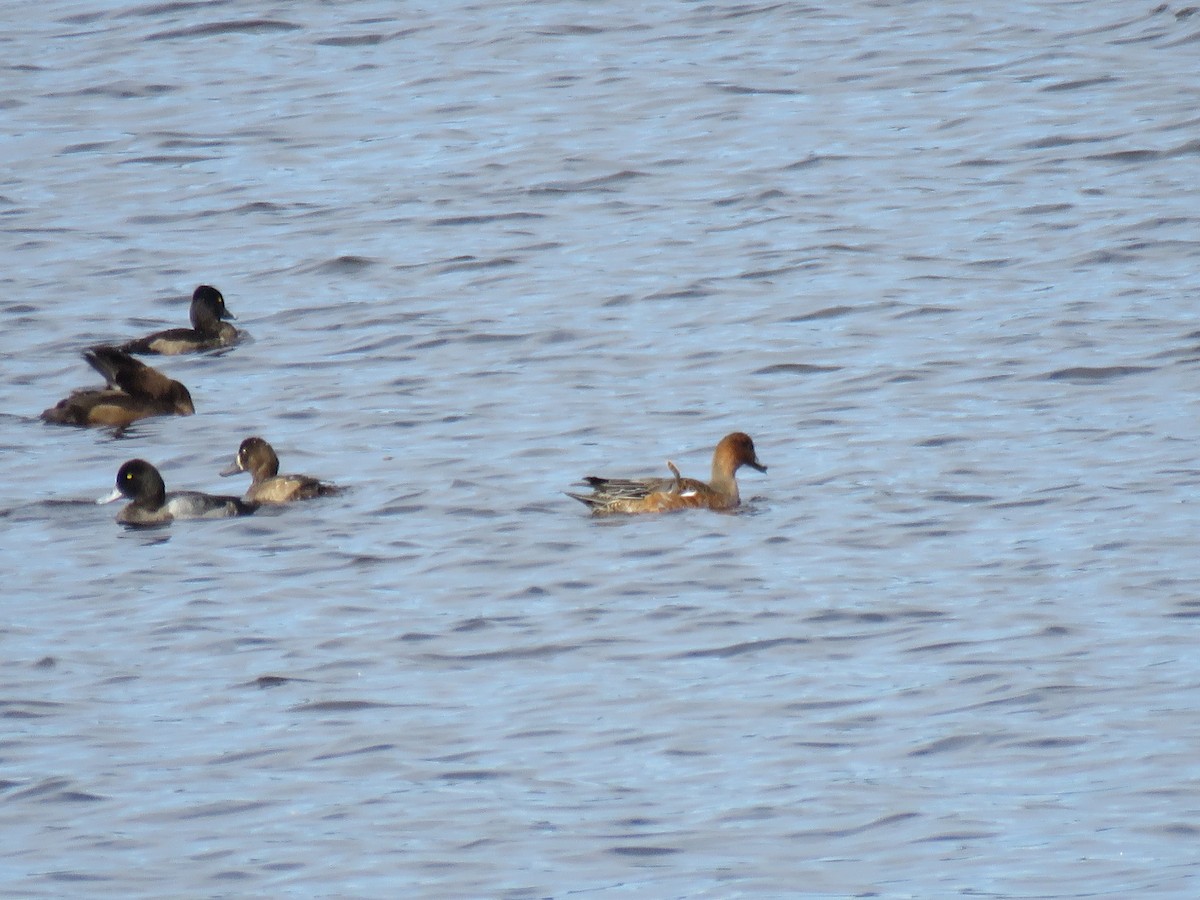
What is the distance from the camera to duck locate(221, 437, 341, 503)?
1221 centimetres

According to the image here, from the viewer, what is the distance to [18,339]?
16.8 metres

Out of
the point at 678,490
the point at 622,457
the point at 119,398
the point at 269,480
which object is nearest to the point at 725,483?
the point at 678,490

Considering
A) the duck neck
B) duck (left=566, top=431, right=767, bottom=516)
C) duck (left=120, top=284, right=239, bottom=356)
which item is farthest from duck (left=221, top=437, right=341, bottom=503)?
duck (left=120, top=284, right=239, bottom=356)

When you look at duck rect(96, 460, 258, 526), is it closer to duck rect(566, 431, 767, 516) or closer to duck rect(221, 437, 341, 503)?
duck rect(221, 437, 341, 503)

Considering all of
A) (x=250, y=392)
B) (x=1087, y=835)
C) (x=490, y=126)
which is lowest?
(x=1087, y=835)

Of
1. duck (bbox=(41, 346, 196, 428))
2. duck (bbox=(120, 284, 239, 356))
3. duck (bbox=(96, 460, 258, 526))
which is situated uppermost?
duck (bbox=(120, 284, 239, 356))

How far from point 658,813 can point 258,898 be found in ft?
4.62

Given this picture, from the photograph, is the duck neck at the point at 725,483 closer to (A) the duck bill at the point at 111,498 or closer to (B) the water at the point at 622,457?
(B) the water at the point at 622,457

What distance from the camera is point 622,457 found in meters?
12.8

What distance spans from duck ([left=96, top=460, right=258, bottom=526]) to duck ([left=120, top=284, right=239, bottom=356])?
3560mm

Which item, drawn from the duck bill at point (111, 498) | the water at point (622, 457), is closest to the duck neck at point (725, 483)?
the water at point (622, 457)

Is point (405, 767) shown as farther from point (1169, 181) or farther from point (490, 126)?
point (490, 126)

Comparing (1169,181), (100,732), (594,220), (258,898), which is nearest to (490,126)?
(594,220)

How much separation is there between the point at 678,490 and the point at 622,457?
38.9 inches
